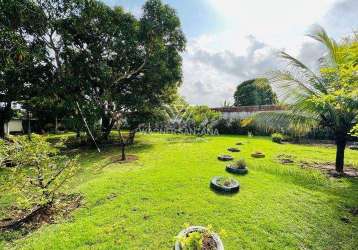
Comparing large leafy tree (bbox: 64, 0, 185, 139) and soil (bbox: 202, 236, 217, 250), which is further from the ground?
large leafy tree (bbox: 64, 0, 185, 139)

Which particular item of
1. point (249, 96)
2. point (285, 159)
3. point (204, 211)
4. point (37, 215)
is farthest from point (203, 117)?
point (37, 215)

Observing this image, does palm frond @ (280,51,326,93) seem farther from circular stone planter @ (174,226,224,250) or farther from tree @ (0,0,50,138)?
tree @ (0,0,50,138)

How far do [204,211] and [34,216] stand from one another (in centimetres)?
333

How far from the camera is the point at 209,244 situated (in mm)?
3025

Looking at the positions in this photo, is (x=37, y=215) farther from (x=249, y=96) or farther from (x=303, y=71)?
(x=249, y=96)

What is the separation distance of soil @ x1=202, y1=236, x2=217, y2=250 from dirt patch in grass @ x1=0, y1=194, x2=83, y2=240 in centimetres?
284

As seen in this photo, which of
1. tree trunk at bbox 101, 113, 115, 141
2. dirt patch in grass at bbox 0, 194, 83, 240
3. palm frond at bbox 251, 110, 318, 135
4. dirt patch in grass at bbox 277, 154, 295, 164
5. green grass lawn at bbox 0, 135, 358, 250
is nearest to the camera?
green grass lawn at bbox 0, 135, 358, 250

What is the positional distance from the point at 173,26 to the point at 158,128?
1258 cm

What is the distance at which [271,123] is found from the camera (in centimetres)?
771

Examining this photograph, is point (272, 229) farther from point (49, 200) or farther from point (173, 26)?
point (173, 26)

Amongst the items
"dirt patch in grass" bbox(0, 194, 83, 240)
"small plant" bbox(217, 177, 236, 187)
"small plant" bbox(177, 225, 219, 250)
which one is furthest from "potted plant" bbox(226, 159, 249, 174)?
"dirt patch in grass" bbox(0, 194, 83, 240)

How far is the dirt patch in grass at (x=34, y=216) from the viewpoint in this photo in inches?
155

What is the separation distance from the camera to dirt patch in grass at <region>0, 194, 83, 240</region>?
3.95 meters

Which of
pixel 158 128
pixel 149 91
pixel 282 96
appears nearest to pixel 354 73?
pixel 282 96
